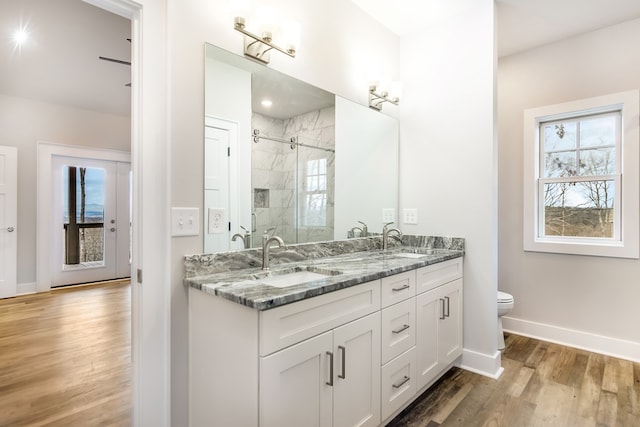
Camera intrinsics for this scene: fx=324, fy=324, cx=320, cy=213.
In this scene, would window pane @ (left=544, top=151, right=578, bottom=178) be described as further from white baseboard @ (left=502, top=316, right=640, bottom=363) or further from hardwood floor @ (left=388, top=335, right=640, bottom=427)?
hardwood floor @ (left=388, top=335, right=640, bottom=427)

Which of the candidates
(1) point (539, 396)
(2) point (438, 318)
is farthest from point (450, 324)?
(1) point (539, 396)

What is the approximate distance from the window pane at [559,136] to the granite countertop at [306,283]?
5.40 feet

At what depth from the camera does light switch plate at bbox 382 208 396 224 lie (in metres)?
2.72

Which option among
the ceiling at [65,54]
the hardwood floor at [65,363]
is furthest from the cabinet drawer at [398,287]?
the ceiling at [65,54]

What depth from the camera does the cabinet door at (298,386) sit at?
1109 millimetres

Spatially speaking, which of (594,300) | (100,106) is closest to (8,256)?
(100,106)

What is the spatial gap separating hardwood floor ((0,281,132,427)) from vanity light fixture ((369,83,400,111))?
264 cm

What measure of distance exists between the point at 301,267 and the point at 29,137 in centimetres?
480

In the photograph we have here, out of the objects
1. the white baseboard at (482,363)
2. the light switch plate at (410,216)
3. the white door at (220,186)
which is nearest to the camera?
the white door at (220,186)

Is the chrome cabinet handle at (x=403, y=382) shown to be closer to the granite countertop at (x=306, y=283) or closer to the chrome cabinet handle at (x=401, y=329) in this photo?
the chrome cabinet handle at (x=401, y=329)

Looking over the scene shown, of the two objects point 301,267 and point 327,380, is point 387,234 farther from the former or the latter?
point 327,380

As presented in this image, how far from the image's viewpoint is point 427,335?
1.98 metres

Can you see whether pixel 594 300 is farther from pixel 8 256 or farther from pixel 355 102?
pixel 8 256

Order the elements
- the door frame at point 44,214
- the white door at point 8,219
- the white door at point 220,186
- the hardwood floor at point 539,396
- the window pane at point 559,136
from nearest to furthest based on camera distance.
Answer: the white door at point 220,186 < the hardwood floor at point 539,396 < the window pane at point 559,136 < the white door at point 8,219 < the door frame at point 44,214
